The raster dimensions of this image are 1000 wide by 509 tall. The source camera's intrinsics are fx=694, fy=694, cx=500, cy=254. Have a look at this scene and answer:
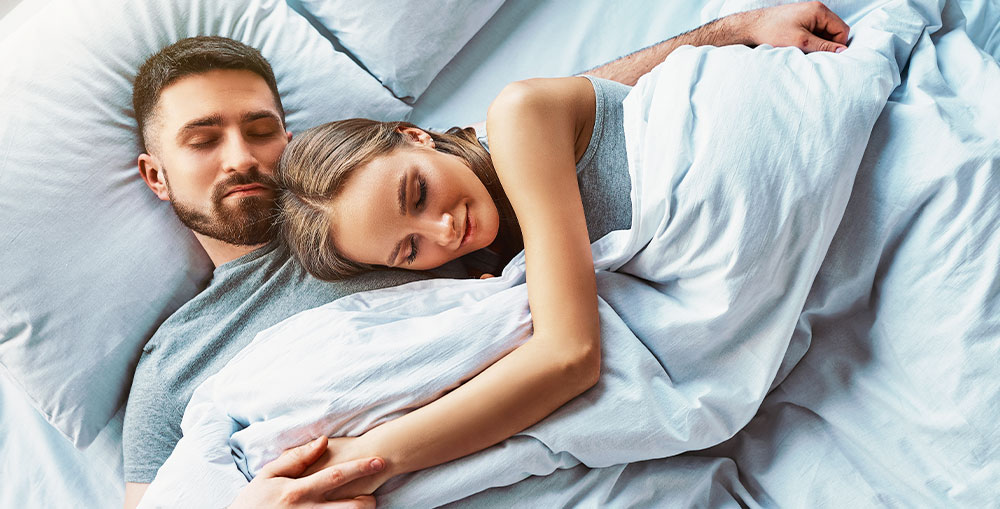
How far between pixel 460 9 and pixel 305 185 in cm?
52

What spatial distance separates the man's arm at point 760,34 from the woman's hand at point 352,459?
2.55ft

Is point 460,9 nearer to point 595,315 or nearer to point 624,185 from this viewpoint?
point 624,185

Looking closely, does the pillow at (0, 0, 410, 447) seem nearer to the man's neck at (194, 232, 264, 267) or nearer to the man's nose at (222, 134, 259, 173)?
the man's neck at (194, 232, 264, 267)

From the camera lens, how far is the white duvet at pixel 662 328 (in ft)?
2.71

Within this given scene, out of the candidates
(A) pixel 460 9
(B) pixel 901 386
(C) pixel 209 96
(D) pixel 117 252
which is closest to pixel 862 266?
(B) pixel 901 386

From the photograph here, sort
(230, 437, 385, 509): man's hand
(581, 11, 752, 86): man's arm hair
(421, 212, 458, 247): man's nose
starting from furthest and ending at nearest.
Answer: (581, 11, 752, 86): man's arm hair, (421, 212, 458, 247): man's nose, (230, 437, 385, 509): man's hand

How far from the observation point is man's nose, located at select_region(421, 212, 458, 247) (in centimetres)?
94

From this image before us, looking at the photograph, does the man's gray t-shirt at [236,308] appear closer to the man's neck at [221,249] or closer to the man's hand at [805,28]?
the man's neck at [221,249]

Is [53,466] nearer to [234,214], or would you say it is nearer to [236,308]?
[236,308]

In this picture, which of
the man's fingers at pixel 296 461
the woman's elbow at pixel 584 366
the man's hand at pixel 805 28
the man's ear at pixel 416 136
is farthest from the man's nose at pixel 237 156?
the man's hand at pixel 805 28

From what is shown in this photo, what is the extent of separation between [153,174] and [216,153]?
0.43 ft

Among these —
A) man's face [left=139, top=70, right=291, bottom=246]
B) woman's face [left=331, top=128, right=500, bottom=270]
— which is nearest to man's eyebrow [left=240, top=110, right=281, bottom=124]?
man's face [left=139, top=70, right=291, bottom=246]

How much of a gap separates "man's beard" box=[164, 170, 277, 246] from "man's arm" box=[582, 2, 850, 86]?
0.62 m

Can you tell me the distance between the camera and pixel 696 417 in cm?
85
